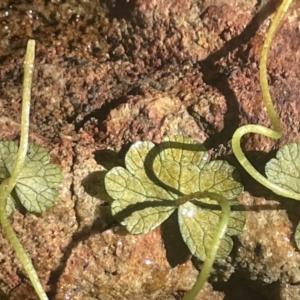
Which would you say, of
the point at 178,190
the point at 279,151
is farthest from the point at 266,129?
the point at 178,190

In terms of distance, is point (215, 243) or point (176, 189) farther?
point (176, 189)

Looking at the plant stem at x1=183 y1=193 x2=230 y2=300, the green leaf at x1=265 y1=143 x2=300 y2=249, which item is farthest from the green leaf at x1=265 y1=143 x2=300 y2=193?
the plant stem at x1=183 y1=193 x2=230 y2=300

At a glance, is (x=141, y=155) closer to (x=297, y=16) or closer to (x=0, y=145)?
(x=0, y=145)

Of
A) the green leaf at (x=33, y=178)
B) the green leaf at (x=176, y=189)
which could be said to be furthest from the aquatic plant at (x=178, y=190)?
the green leaf at (x=33, y=178)

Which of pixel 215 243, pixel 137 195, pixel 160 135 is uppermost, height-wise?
pixel 160 135

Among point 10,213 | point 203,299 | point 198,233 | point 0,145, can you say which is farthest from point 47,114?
point 203,299

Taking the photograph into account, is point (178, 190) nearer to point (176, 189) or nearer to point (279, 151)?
point (176, 189)

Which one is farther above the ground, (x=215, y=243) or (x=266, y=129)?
(x=266, y=129)
